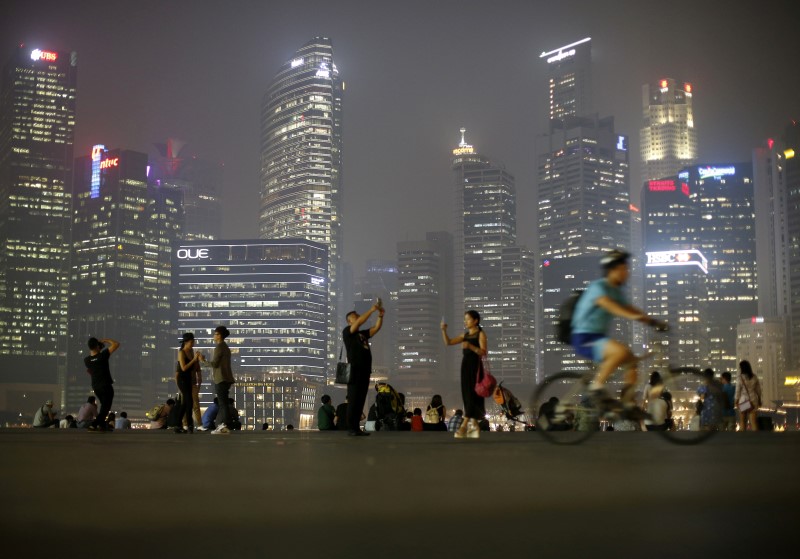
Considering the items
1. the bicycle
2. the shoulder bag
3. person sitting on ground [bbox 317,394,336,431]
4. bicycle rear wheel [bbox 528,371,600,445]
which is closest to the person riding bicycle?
the bicycle

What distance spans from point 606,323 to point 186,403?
11.1 m

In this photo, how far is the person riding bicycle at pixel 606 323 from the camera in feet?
32.6

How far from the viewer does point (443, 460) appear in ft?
31.9

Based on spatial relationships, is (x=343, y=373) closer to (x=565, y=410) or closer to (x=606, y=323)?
(x=565, y=410)

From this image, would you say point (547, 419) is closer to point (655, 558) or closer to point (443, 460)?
point (443, 460)

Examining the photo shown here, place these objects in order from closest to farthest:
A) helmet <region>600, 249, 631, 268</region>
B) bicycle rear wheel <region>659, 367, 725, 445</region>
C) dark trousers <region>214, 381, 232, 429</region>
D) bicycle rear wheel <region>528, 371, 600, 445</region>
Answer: helmet <region>600, 249, 631, 268</region> < bicycle rear wheel <region>528, 371, 600, 445</region> < bicycle rear wheel <region>659, 367, 725, 445</region> < dark trousers <region>214, 381, 232, 429</region>

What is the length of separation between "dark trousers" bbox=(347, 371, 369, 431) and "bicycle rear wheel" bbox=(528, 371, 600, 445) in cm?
373

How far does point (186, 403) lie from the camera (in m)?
19.1

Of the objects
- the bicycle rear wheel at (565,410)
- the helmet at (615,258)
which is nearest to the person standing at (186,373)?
the bicycle rear wheel at (565,410)

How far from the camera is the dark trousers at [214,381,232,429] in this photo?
18.1 metres

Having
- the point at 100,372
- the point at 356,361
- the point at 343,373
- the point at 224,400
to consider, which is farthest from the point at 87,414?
the point at 356,361

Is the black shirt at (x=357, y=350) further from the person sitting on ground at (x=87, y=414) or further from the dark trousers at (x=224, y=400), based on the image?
the person sitting on ground at (x=87, y=414)

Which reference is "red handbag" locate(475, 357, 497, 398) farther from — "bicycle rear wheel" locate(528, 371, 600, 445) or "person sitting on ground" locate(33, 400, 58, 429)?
"person sitting on ground" locate(33, 400, 58, 429)

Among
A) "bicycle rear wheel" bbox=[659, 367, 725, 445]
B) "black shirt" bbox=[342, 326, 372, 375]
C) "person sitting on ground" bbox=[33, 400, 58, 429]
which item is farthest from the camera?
"person sitting on ground" bbox=[33, 400, 58, 429]
